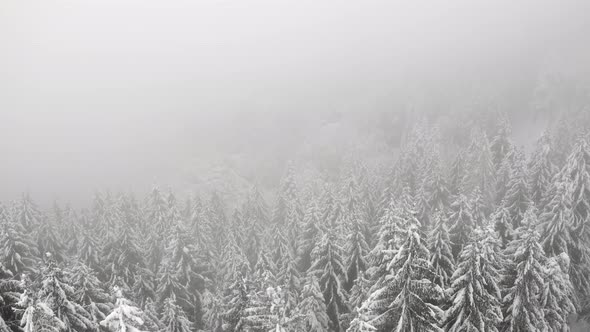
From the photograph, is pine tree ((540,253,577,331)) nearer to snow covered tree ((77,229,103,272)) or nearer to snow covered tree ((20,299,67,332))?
snow covered tree ((20,299,67,332))

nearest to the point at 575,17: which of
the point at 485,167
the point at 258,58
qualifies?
the point at 485,167

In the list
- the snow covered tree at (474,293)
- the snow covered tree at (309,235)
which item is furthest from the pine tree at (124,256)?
the snow covered tree at (474,293)

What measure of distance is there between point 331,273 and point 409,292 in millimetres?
11854

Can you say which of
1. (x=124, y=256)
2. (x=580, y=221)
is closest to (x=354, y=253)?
(x=580, y=221)

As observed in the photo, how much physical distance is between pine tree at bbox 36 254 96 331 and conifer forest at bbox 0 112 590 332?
0.06 metres

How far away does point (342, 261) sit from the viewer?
2481cm

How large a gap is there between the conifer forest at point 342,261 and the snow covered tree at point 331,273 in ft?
0.35

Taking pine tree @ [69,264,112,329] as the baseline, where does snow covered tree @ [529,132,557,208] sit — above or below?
below

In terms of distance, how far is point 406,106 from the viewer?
308 feet

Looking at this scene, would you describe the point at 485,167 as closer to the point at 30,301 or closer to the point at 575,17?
the point at 30,301

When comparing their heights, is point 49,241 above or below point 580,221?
above

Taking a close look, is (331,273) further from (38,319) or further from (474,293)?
(38,319)

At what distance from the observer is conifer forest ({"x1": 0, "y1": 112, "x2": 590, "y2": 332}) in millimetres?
13765

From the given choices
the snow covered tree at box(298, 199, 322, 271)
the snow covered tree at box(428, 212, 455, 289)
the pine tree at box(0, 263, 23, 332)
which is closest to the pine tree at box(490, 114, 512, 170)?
the snow covered tree at box(298, 199, 322, 271)
